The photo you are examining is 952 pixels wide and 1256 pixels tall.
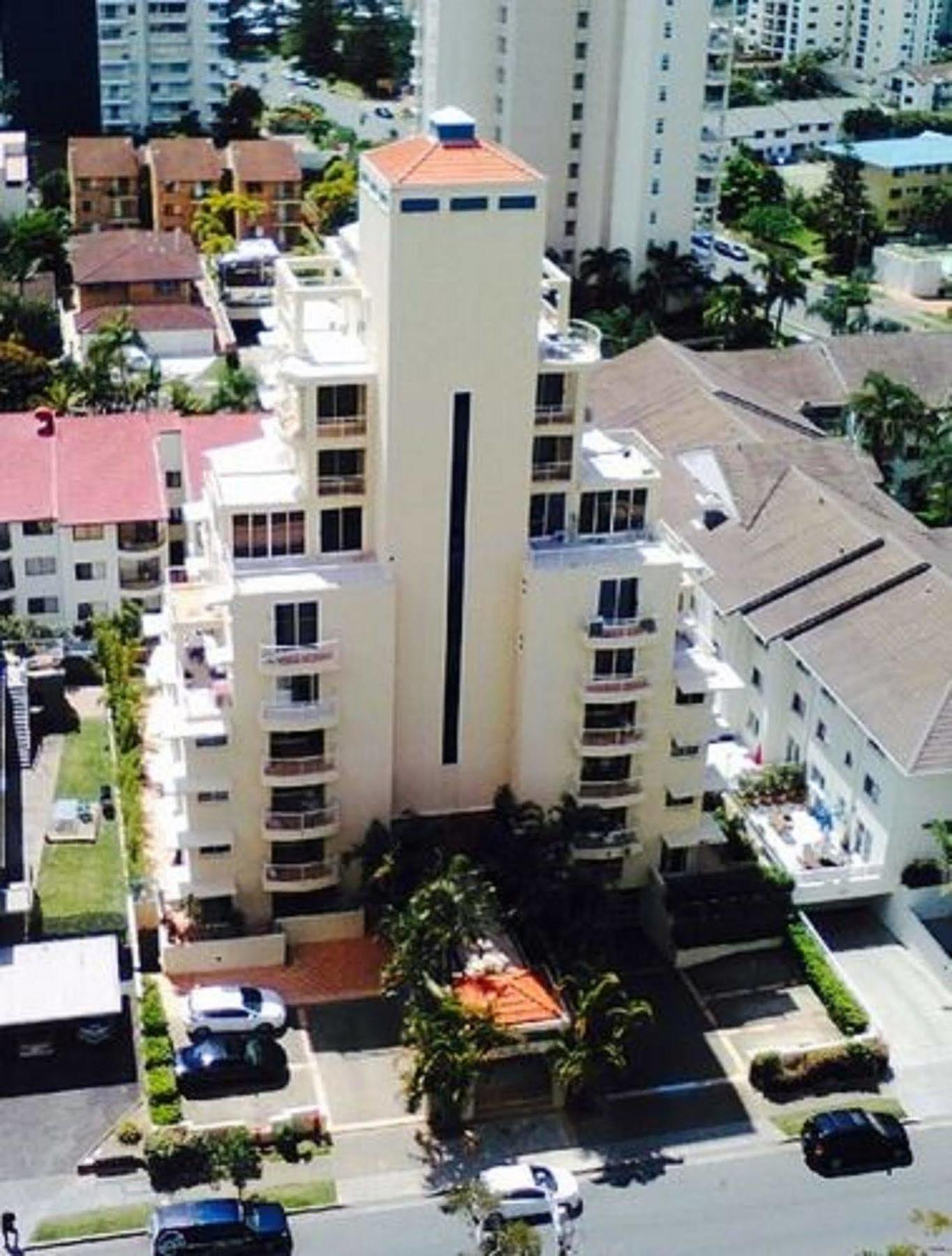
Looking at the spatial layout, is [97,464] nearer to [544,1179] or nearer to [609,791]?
[609,791]

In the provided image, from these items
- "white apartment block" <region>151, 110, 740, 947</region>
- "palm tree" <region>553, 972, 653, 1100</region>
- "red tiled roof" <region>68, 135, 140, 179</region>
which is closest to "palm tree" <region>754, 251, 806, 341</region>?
"red tiled roof" <region>68, 135, 140, 179</region>

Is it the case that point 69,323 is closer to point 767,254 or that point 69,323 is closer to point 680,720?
point 767,254

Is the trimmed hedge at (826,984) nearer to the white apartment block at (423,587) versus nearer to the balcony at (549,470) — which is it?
the white apartment block at (423,587)

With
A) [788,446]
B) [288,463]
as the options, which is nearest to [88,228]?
[788,446]

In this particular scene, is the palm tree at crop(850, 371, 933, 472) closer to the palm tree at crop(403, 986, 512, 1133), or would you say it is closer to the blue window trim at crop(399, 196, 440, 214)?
the blue window trim at crop(399, 196, 440, 214)

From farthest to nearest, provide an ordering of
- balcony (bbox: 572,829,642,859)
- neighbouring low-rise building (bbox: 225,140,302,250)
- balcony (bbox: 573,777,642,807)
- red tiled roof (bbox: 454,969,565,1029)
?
neighbouring low-rise building (bbox: 225,140,302,250) < balcony (bbox: 573,777,642,807) < balcony (bbox: 572,829,642,859) < red tiled roof (bbox: 454,969,565,1029)

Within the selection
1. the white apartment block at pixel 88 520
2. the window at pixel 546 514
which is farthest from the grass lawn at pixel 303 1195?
the white apartment block at pixel 88 520
